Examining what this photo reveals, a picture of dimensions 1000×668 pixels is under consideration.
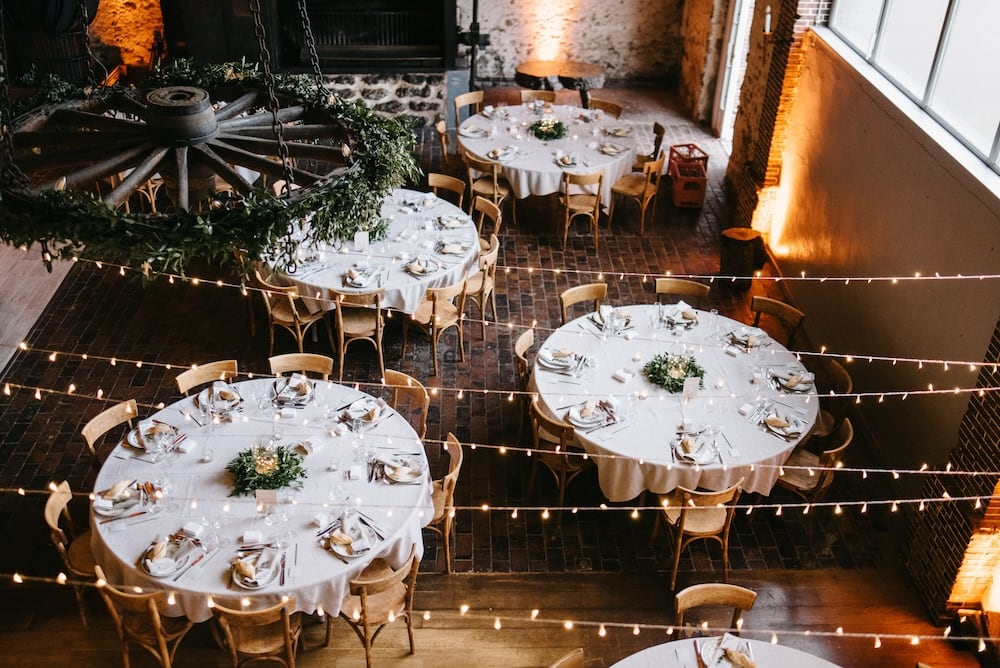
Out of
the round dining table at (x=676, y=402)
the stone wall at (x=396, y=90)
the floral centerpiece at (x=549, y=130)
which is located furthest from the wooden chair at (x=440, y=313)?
the stone wall at (x=396, y=90)

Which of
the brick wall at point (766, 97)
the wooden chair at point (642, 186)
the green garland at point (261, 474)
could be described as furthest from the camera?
the wooden chair at point (642, 186)

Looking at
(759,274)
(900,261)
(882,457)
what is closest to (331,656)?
(882,457)

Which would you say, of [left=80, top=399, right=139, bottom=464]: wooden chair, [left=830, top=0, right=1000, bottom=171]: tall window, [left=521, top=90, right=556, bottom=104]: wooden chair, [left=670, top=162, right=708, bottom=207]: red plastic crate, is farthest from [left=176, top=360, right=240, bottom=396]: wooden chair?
[left=521, top=90, right=556, bottom=104]: wooden chair

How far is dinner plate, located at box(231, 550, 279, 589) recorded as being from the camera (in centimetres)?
507

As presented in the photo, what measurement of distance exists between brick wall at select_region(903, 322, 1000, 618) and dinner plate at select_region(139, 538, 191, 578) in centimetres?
481

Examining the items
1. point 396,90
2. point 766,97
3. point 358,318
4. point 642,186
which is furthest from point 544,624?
point 396,90

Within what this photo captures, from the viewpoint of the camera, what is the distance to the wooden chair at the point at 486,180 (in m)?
10.0

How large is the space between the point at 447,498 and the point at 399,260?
9.22ft

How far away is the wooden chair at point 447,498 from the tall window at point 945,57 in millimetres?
4129

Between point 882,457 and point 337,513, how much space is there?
4518 millimetres

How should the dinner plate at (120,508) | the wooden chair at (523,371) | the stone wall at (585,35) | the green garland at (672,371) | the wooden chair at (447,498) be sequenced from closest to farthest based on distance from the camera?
the dinner plate at (120,508)
the wooden chair at (447,498)
the green garland at (672,371)
the wooden chair at (523,371)
the stone wall at (585,35)

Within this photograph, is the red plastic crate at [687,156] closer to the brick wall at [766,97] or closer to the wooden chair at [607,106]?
the brick wall at [766,97]

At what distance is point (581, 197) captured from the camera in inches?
399

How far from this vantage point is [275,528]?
5.40 meters
